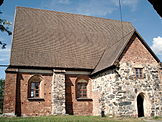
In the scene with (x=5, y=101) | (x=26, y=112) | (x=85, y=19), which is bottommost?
(x=26, y=112)

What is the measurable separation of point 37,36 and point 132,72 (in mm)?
11561

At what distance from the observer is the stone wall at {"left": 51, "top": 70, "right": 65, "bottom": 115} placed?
56.1 ft

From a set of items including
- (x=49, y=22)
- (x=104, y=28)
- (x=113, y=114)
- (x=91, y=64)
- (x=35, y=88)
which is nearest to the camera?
(x=113, y=114)

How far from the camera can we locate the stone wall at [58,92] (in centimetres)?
1711

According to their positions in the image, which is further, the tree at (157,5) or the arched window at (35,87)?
the arched window at (35,87)

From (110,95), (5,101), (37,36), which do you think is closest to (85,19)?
(37,36)

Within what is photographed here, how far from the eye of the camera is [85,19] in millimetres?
26469

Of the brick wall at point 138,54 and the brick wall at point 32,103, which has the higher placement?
the brick wall at point 138,54

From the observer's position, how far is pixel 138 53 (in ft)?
54.2

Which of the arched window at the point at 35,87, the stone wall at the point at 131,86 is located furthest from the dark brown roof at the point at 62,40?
the arched window at the point at 35,87

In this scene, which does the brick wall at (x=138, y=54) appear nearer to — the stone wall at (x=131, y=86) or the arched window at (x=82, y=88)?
the stone wall at (x=131, y=86)

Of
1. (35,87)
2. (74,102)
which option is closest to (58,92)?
(74,102)

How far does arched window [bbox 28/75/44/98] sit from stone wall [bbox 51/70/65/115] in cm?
128

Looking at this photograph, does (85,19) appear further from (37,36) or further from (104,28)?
(37,36)
